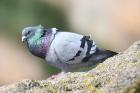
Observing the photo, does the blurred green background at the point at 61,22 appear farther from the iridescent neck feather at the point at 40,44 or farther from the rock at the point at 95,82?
the rock at the point at 95,82

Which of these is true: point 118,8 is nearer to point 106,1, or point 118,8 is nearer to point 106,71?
point 106,1

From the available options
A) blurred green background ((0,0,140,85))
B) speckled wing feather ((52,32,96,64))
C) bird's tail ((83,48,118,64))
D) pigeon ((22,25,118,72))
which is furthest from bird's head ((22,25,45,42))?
blurred green background ((0,0,140,85))

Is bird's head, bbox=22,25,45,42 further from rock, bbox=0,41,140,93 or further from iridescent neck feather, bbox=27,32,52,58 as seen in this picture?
rock, bbox=0,41,140,93

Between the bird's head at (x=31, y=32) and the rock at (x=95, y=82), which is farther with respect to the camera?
the bird's head at (x=31, y=32)

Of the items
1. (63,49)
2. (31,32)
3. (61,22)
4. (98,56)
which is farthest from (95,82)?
(61,22)

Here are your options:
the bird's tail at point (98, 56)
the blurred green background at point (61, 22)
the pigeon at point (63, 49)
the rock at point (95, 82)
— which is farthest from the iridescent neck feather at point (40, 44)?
the blurred green background at point (61, 22)

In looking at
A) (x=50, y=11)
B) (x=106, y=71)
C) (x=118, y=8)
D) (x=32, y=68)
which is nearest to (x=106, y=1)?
(x=118, y=8)

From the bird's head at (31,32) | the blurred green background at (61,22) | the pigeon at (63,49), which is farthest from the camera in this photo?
the blurred green background at (61,22)
